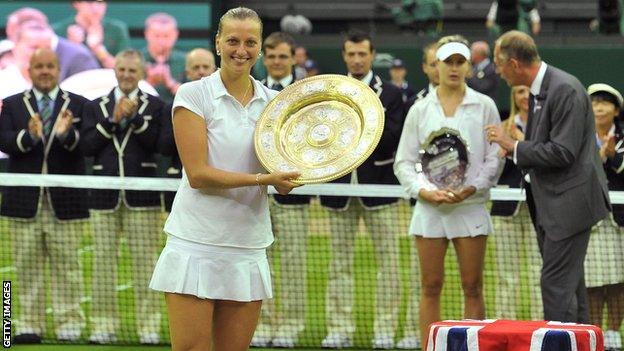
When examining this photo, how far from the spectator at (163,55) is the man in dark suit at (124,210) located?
6.89 meters

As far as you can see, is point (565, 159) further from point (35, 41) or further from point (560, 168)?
point (35, 41)

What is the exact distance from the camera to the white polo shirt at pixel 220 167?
17.6ft

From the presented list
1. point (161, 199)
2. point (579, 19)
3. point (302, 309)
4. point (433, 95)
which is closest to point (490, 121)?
point (433, 95)

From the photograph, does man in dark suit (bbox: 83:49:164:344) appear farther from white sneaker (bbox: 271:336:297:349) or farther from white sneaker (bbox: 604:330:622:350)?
white sneaker (bbox: 604:330:622:350)

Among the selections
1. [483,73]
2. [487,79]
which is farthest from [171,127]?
[483,73]

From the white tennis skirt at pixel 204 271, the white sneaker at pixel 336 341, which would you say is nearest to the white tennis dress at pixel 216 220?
the white tennis skirt at pixel 204 271

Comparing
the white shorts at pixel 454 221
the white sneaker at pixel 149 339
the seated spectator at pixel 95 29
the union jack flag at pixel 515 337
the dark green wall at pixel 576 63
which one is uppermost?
the seated spectator at pixel 95 29

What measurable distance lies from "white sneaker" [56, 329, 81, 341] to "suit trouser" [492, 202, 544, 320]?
311 centimetres

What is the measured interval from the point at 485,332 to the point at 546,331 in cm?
28

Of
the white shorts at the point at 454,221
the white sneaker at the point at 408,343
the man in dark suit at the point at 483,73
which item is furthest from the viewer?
the man in dark suit at the point at 483,73

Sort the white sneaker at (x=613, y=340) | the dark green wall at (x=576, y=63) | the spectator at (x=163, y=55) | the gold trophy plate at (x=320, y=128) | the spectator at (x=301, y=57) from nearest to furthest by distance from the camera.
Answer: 1. the gold trophy plate at (x=320, y=128)
2. the white sneaker at (x=613, y=340)
3. the dark green wall at (x=576, y=63)
4. the spectator at (x=301, y=57)
5. the spectator at (x=163, y=55)

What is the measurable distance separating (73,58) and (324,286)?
332 inches

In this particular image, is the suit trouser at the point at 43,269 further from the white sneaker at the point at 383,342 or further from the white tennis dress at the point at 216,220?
the white tennis dress at the point at 216,220

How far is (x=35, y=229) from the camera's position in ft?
29.6
